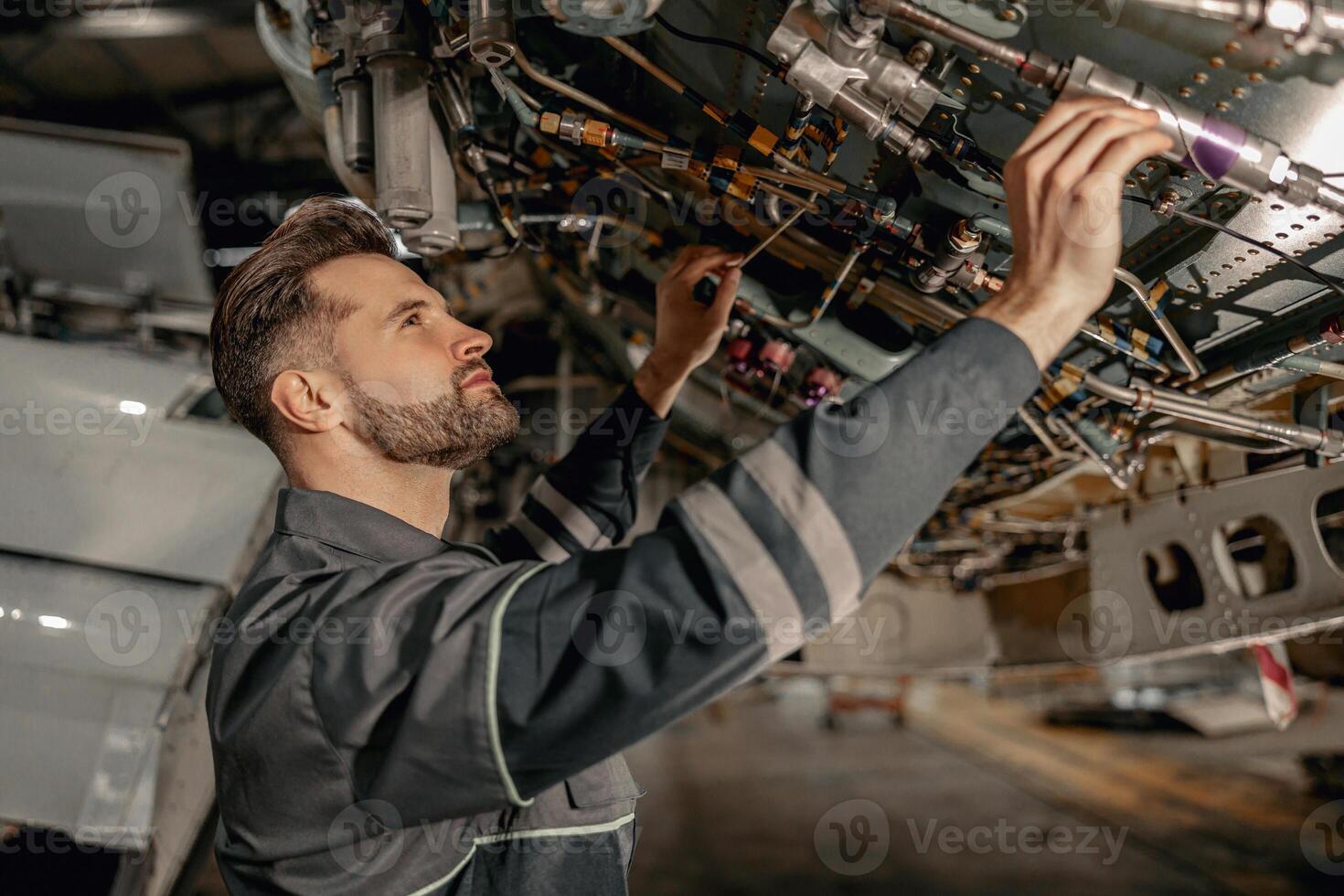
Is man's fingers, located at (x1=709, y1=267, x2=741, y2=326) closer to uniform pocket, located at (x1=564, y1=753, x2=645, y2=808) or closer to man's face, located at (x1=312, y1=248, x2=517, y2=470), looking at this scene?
man's face, located at (x1=312, y1=248, x2=517, y2=470)

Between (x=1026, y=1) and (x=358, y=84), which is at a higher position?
(x=1026, y=1)

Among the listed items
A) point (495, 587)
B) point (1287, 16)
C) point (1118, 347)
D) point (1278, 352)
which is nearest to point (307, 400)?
point (495, 587)

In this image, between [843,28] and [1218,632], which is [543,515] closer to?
[843,28]

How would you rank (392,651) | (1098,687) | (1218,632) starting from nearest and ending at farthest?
1. (392,651)
2. (1218,632)
3. (1098,687)

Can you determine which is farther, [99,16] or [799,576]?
[99,16]

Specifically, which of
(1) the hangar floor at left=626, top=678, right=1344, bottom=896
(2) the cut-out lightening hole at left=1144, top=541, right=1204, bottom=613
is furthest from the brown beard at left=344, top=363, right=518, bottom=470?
(1) the hangar floor at left=626, top=678, right=1344, bottom=896

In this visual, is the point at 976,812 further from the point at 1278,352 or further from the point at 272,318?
the point at 272,318

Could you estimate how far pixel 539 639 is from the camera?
92cm

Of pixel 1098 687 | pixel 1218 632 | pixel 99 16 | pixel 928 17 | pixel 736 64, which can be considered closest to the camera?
pixel 928 17

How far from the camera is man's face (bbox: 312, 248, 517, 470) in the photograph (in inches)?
53.1

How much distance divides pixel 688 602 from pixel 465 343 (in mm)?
758

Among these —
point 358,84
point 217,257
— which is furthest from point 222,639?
point 217,257

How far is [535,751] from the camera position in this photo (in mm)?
924

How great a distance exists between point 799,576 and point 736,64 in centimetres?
119
